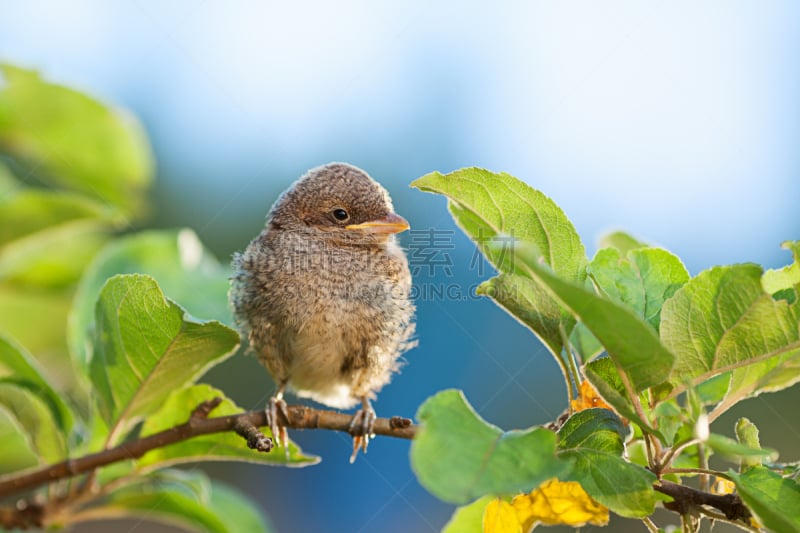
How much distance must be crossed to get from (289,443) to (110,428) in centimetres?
42

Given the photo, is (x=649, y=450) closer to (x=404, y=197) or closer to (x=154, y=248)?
(x=154, y=248)

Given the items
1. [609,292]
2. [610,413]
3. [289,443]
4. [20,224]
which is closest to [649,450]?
[610,413]

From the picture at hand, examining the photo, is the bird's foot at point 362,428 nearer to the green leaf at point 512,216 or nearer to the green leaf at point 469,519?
the green leaf at point 469,519

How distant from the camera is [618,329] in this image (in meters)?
1.13

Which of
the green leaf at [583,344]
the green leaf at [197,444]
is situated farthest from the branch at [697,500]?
the green leaf at [197,444]

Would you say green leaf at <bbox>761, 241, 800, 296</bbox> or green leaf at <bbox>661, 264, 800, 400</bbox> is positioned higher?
green leaf at <bbox>761, 241, 800, 296</bbox>

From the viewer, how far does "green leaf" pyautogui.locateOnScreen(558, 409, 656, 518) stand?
1.17m

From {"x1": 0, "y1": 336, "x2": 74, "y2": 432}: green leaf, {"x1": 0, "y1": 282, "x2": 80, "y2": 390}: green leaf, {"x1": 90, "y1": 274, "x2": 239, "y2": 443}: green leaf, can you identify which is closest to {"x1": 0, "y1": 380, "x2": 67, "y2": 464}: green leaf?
{"x1": 0, "y1": 336, "x2": 74, "y2": 432}: green leaf

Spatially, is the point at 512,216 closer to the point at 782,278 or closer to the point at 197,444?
the point at 782,278

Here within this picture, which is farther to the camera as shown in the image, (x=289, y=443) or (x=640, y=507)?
(x=289, y=443)

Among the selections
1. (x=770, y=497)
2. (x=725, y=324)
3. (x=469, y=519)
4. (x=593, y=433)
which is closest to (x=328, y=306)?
(x=469, y=519)

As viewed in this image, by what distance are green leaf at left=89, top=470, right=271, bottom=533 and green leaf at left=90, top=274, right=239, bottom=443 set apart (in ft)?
0.65

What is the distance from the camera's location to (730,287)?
3.99 feet

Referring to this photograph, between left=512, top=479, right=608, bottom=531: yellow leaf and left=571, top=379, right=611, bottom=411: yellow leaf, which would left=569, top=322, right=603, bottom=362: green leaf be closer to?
left=571, top=379, right=611, bottom=411: yellow leaf
